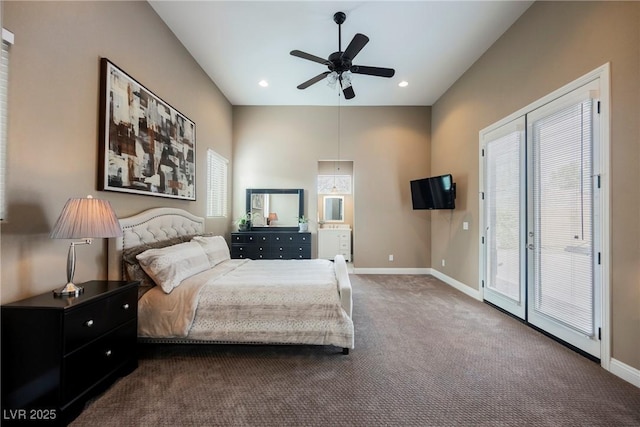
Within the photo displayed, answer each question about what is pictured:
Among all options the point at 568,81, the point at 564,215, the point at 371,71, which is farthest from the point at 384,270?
the point at 568,81

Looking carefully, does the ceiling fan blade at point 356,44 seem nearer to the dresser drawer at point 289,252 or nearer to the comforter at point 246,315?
the comforter at point 246,315

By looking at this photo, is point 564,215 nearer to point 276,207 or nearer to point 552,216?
point 552,216

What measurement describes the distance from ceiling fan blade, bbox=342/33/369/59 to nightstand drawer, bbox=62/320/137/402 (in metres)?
3.30

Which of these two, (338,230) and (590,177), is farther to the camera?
(338,230)

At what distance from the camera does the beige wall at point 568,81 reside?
1978 mm

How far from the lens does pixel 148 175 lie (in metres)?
2.79

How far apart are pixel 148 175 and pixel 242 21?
2.14m

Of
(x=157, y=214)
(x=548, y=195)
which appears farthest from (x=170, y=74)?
(x=548, y=195)

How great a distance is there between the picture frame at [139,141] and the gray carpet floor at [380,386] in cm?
168

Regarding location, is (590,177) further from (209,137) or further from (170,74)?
(209,137)

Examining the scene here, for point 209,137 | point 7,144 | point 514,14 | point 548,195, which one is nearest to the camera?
point 7,144

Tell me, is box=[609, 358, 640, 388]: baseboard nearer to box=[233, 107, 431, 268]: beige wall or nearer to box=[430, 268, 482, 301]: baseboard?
box=[430, 268, 482, 301]: baseboard

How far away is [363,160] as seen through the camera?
18.7 feet

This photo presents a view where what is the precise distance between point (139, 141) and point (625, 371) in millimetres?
4707
